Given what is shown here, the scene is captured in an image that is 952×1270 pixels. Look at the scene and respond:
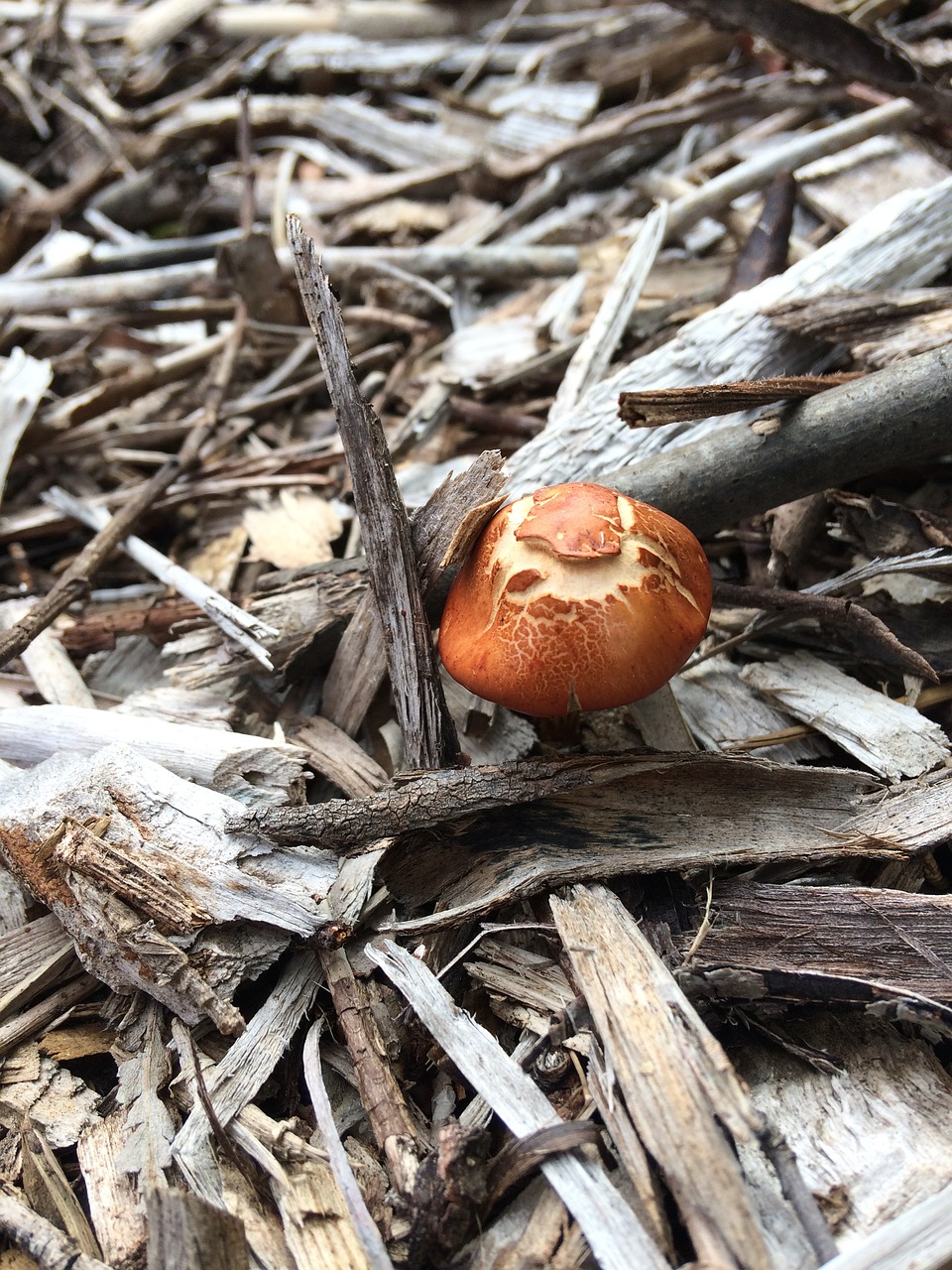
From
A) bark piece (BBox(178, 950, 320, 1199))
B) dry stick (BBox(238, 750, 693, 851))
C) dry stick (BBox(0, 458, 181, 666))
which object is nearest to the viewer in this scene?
bark piece (BBox(178, 950, 320, 1199))

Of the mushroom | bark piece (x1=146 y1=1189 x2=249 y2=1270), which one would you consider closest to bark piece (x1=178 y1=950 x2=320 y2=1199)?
bark piece (x1=146 y1=1189 x2=249 y2=1270)

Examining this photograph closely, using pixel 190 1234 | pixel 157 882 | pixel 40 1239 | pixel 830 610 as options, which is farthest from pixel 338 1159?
pixel 830 610

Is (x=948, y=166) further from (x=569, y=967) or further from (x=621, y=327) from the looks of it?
(x=569, y=967)

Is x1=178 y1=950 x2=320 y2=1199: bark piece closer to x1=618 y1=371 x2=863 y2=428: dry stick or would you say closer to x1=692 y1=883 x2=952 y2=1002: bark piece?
x1=692 y1=883 x2=952 y2=1002: bark piece

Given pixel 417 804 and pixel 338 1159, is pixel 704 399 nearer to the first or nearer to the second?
pixel 417 804

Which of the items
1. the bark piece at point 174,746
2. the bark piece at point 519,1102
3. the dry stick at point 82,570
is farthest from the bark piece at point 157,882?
the dry stick at point 82,570

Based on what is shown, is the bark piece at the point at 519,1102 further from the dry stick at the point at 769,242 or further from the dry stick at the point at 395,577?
the dry stick at the point at 769,242
